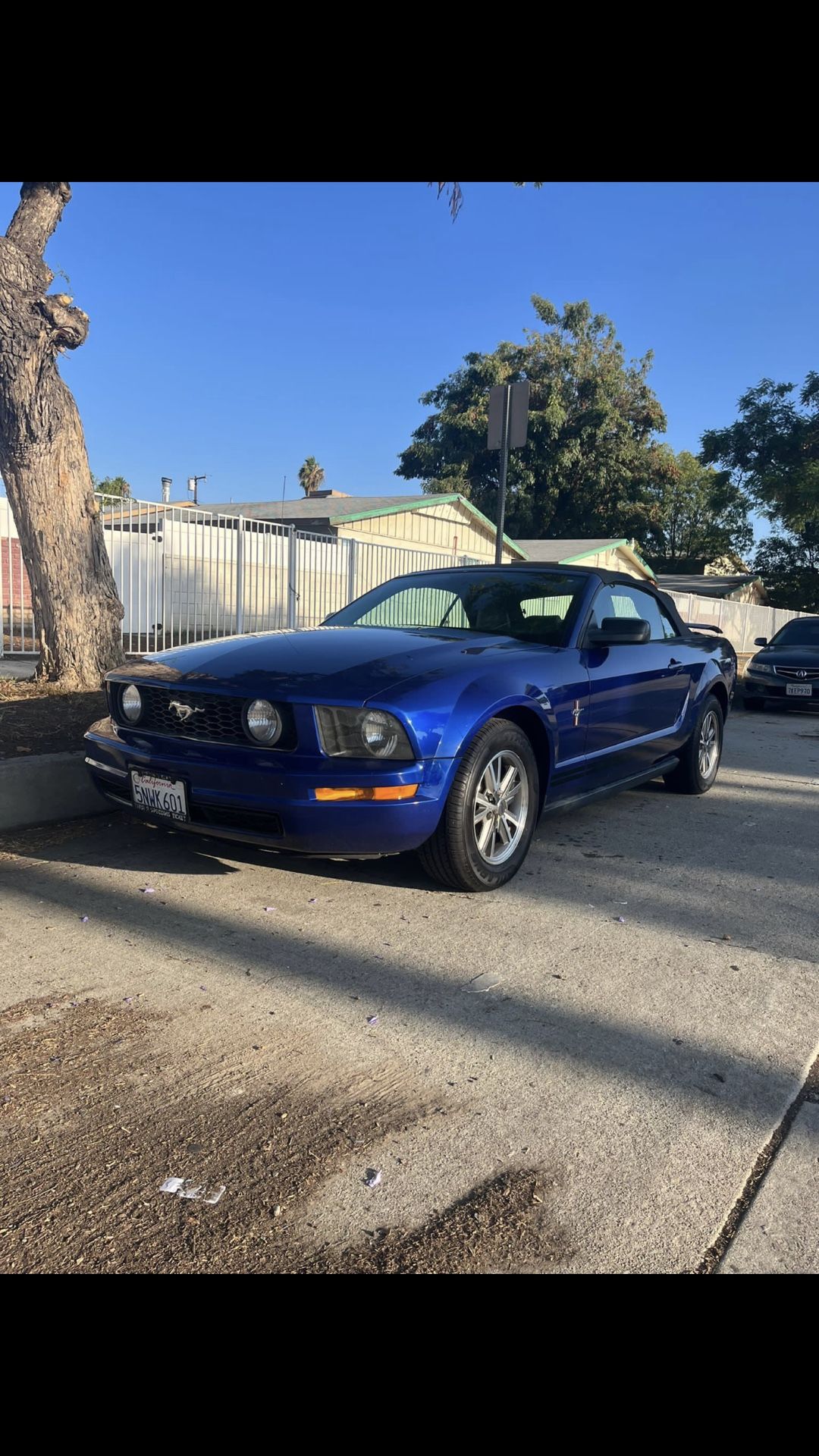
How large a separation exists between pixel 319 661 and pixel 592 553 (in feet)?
89.0

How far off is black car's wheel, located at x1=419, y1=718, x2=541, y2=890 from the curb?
2052mm

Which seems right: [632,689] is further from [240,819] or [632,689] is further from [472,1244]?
[472,1244]

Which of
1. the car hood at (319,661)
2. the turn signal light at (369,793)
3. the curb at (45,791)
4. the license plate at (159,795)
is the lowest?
the curb at (45,791)

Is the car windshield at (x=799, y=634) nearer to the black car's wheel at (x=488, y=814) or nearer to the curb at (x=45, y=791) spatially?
the black car's wheel at (x=488, y=814)

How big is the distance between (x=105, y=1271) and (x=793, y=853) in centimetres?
424

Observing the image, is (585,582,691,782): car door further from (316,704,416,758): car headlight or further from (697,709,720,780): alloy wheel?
(316,704,416,758): car headlight

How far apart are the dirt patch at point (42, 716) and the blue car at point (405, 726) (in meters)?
1.44

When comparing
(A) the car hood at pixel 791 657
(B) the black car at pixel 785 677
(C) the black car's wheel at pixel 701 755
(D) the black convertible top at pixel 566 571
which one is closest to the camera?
(D) the black convertible top at pixel 566 571

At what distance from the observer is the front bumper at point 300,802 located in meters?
3.48

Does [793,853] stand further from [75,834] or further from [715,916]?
[75,834]

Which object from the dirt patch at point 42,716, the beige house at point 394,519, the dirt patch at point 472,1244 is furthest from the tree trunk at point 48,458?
the beige house at point 394,519

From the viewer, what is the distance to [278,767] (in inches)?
138
